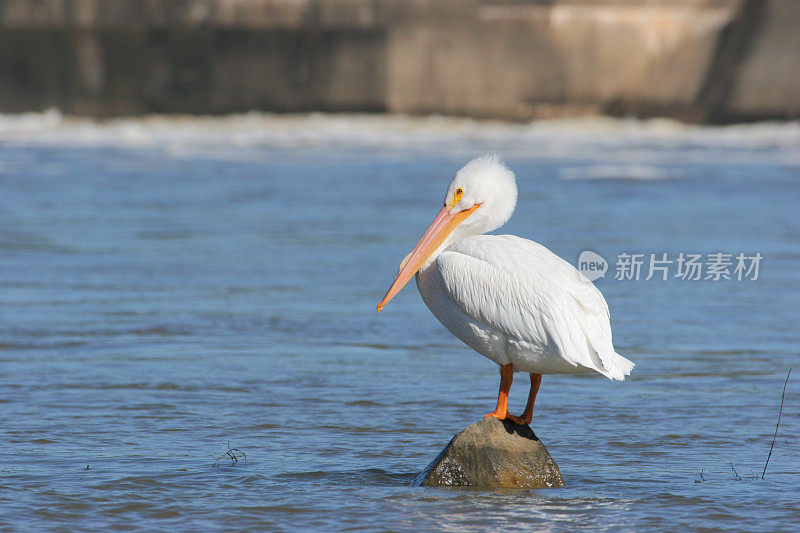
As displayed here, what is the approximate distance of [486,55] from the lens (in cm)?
2233

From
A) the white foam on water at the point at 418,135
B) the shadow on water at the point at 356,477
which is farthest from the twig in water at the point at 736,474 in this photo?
the white foam on water at the point at 418,135

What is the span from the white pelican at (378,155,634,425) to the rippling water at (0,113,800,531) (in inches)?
20.3

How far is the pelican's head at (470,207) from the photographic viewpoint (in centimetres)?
484

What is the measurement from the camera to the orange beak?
15.7ft

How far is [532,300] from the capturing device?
4398 mm

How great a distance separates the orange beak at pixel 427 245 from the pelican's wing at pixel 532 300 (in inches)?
6.9

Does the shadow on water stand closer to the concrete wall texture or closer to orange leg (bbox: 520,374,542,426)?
orange leg (bbox: 520,374,542,426)

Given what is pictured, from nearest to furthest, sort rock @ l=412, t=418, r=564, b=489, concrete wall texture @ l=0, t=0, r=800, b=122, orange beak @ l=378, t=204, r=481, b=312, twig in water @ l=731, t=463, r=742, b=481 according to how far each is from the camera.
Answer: rock @ l=412, t=418, r=564, b=489, twig in water @ l=731, t=463, r=742, b=481, orange beak @ l=378, t=204, r=481, b=312, concrete wall texture @ l=0, t=0, r=800, b=122

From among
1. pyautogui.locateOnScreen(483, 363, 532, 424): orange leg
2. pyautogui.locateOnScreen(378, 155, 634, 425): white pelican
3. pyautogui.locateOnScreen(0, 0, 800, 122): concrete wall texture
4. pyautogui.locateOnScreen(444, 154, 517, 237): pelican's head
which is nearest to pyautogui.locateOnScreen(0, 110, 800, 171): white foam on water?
pyautogui.locateOnScreen(0, 0, 800, 122): concrete wall texture

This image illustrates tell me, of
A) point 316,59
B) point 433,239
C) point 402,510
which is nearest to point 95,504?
point 402,510

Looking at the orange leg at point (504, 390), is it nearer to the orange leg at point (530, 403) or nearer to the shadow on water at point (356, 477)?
the orange leg at point (530, 403)

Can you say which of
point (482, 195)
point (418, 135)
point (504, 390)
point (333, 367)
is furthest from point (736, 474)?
point (418, 135)

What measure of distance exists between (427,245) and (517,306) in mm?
576

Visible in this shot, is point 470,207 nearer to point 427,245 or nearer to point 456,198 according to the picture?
point 456,198
